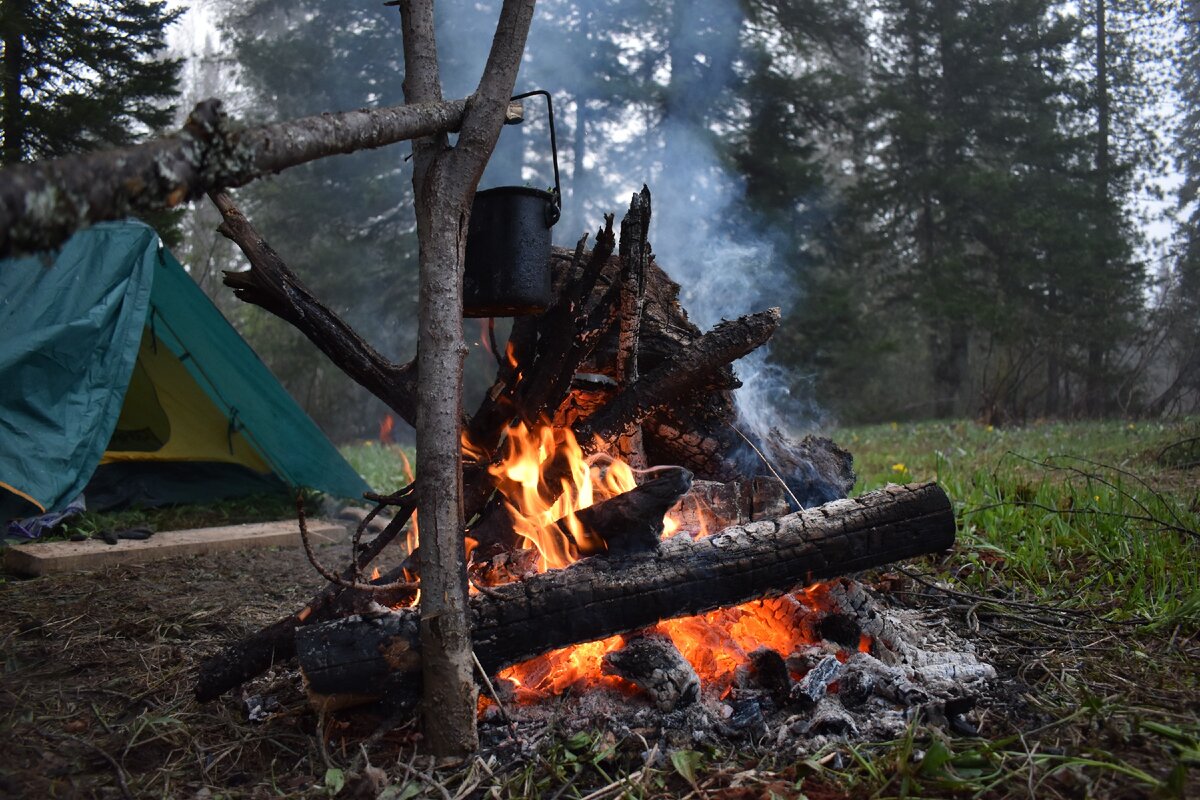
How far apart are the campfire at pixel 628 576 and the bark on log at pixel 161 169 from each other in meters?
0.97

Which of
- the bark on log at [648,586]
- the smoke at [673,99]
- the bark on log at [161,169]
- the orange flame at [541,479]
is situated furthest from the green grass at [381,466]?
the smoke at [673,99]

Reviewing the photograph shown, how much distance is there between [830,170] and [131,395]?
13.5 m

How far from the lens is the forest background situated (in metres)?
14.3

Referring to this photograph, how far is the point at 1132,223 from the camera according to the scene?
15.4 metres

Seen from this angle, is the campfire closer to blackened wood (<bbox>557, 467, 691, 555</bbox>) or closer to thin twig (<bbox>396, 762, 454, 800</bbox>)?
blackened wood (<bbox>557, 467, 691, 555</bbox>)

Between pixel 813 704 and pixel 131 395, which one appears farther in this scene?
pixel 131 395

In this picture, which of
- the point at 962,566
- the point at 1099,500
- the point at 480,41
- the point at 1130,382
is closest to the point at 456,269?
the point at 962,566

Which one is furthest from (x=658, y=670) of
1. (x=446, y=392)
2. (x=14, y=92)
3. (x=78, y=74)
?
(x=78, y=74)

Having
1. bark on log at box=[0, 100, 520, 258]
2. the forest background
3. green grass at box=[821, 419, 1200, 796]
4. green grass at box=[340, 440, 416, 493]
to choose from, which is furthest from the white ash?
the forest background

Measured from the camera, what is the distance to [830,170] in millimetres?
15781

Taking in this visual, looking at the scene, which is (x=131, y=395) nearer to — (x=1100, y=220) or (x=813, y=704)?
(x=813, y=704)

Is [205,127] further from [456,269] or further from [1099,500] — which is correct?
[1099,500]

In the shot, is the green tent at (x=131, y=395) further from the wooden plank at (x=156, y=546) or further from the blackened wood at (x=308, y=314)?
the blackened wood at (x=308, y=314)

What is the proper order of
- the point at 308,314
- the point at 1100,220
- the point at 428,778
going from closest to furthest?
1. the point at 428,778
2. the point at 308,314
3. the point at 1100,220
